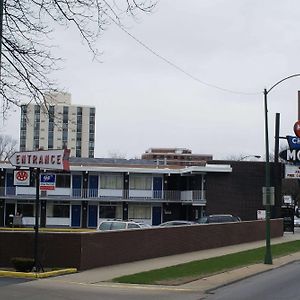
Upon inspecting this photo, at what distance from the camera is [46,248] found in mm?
18641

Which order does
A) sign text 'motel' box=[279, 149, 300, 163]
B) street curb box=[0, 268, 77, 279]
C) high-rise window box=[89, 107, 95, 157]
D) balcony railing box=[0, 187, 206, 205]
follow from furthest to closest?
high-rise window box=[89, 107, 95, 157] → balcony railing box=[0, 187, 206, 205] → sign text 'motel' box=[279, 149, 300, 163] → street curb box=[0, 268, 77, 279]

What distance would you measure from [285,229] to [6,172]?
27.5 metres

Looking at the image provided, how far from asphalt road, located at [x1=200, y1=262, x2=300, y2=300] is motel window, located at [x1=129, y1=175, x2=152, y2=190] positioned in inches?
1560

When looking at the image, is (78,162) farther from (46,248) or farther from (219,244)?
(46,248)

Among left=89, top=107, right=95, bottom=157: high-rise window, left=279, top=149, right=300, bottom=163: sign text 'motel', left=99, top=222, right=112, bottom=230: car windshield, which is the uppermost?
left=89, top=107, right=95, bottom=157: high-rise window

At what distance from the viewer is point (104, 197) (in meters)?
57.5

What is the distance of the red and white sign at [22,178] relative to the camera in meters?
17.7

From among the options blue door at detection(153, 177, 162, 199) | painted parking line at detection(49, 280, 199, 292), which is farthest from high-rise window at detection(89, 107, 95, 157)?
painted parking line at detection(49, 280, 199, 292)

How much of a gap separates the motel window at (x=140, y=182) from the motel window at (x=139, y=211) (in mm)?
1836

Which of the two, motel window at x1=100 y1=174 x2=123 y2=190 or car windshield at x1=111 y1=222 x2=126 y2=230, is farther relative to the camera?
motel window at x1=100 y1=174 x2=123 y2=190

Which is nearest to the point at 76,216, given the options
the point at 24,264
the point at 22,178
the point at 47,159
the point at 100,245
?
the point at 100,245

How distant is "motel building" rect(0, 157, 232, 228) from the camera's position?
56.8 m

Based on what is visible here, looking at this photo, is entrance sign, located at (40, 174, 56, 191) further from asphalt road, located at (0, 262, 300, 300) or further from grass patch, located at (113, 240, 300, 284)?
grass patch, located at (113, 240, 300, 284)

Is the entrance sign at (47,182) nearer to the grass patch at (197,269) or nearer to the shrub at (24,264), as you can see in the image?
the shrub at (24,264)
